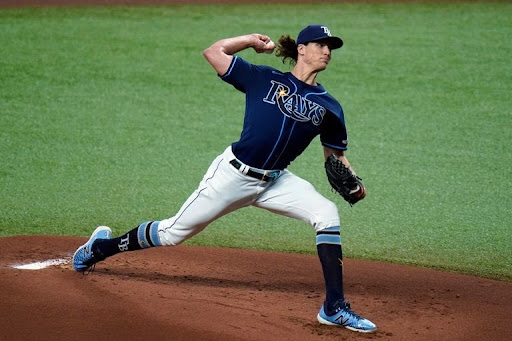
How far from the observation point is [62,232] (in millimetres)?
7059

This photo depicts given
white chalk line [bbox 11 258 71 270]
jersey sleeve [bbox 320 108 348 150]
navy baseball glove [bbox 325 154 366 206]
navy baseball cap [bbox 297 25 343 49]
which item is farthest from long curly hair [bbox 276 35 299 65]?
white chalk line [bbox 11 258 71 270]

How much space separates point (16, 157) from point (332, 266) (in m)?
4.59

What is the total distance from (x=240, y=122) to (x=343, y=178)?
4490 mm

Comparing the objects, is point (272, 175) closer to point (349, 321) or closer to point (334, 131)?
point (334, 131)

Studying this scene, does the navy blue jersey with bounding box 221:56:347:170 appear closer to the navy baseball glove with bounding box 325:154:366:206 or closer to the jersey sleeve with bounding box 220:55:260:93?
the jersey sleeve with bounding box 220:55:260:93

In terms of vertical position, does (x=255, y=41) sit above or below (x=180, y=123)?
above

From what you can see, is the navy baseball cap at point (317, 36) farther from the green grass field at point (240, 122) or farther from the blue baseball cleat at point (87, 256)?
the green grass field at point (240, 122)

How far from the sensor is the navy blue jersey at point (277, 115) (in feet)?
17.0

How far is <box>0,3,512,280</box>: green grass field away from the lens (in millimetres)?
7320

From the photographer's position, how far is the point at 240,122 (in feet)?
31.7

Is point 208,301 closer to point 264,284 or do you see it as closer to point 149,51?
point 264,284

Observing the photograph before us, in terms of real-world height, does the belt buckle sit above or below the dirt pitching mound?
above

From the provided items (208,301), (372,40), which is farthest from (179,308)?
(372,40)

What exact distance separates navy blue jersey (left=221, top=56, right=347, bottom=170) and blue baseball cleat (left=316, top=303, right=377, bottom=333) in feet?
3.07
